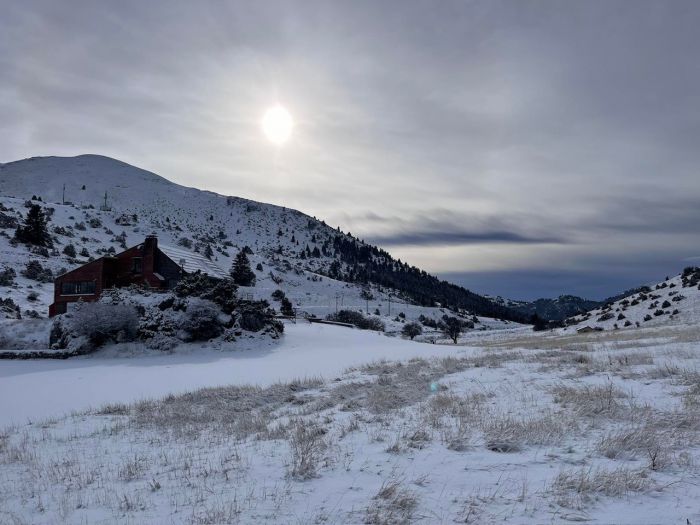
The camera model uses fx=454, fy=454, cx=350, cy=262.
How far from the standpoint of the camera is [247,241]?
5561 inches

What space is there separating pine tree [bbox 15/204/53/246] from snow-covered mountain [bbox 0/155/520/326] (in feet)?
5.02

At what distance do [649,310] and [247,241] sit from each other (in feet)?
Answer: 373

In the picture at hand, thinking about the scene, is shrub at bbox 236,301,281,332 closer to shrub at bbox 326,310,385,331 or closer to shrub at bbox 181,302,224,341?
shrub at bbox 181,302,224,341

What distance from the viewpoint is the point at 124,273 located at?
42.1 meters

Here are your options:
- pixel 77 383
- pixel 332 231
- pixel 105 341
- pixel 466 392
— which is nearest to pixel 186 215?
pixel 332 231

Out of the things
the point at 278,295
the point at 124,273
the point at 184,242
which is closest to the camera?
the point at 124,273

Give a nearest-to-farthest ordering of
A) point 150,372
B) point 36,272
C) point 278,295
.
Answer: point 150,372
point 36,272
point 278,295

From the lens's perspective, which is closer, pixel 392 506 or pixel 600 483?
pixel 392 506

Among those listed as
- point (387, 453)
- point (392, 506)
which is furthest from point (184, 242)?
point (392, 506)

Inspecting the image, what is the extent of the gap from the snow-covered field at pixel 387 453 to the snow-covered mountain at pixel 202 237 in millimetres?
39540

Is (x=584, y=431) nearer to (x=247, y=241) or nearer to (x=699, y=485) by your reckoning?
(x=699, y=485)

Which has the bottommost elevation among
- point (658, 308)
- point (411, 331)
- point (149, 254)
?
point (411, 331)

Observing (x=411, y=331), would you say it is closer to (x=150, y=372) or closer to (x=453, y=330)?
(x=453, y=330)

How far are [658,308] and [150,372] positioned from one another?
48166 millimetres
